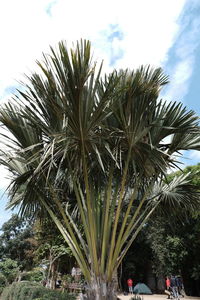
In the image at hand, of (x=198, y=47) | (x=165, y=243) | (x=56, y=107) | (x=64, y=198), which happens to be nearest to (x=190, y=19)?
(x=198, y=47)

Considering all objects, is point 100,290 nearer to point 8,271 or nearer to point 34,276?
point 8,271

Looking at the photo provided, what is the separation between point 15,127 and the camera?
4.27 meters

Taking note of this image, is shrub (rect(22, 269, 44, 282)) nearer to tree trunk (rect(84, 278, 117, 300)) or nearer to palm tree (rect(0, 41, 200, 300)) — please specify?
palm tree (rect(0, 41, 200, 300))

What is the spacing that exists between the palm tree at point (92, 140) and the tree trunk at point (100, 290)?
0.5 inches

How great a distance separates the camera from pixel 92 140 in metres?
3.78

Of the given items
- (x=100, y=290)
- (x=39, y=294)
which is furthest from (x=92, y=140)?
(x=39, y=294)

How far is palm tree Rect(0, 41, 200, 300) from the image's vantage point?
3582 mm

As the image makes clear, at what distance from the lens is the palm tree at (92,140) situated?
3.58 meters

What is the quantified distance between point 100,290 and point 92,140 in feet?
6.60

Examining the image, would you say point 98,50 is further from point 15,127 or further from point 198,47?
point 198,47

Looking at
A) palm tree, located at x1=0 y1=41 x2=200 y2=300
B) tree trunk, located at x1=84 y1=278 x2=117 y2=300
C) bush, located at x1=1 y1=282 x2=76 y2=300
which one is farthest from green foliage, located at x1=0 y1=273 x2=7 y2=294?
tree trunk, located at x1=84 y1=278 x2=117 y2=300

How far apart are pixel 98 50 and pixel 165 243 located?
15474 mm

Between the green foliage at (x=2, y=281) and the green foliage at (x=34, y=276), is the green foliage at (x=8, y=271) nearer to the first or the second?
the green foliage at (x=2, y=281)

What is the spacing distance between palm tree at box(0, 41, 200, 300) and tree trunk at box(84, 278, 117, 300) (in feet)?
0.04
